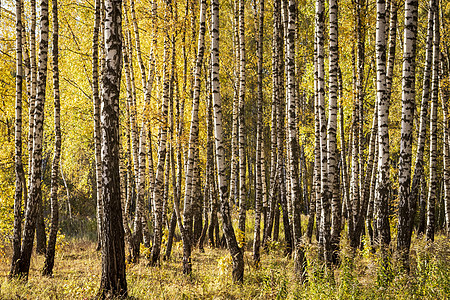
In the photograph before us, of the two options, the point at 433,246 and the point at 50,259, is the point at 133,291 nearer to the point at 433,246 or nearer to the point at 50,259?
the point at 50,259

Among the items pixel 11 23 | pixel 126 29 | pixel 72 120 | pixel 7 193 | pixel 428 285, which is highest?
pixel 11 23

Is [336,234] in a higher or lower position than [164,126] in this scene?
lower

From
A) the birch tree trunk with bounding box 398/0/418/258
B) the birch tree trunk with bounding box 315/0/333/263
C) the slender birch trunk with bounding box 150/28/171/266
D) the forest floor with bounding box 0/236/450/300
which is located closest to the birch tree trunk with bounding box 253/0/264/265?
the forest floor with bounding box 0/236/450/300

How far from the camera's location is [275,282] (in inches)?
235

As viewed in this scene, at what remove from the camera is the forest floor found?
15.9 ft

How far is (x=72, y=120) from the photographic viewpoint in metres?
18.3

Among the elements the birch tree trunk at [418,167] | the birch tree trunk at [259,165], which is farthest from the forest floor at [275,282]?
the birch tree trunk at [259,165]

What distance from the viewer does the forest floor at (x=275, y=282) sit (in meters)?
4.86

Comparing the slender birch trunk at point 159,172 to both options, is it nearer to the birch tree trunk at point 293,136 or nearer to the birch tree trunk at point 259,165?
the birch tree trunk at point 259,165

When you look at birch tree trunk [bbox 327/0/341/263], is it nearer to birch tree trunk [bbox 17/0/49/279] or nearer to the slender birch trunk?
the slender birch trunk

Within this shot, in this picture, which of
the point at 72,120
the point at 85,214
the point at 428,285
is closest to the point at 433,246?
the point at 428,285

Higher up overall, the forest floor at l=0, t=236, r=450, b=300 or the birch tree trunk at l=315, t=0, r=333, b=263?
the birch tree trunk at l=315, t=0, r=333, b=263

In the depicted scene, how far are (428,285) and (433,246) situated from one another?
132 centimetres

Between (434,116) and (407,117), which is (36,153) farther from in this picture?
(434,116)
